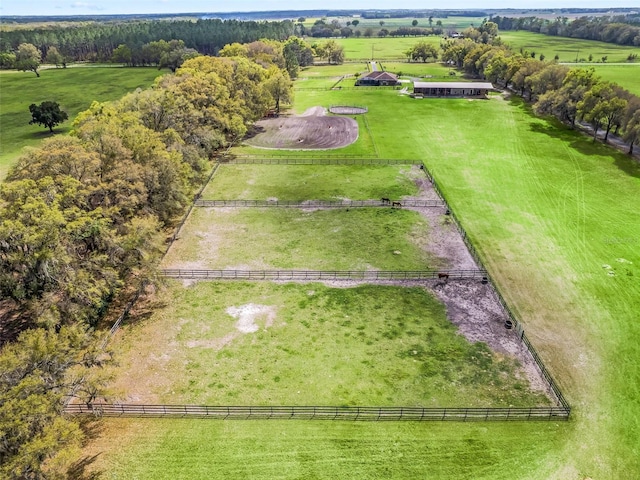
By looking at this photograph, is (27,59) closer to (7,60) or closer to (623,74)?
(7,60)

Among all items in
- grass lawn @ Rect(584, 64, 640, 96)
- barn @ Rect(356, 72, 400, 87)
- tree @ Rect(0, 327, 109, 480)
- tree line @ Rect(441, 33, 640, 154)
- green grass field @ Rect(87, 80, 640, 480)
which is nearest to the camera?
tree @ Rect(0, 327, 109, 480)

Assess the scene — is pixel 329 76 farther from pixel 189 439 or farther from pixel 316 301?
pixel 189 439

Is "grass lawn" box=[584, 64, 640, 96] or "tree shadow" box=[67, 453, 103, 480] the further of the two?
"grass lawn" box=[584, 64, 640, 96]

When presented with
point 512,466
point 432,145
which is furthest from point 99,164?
point 432,145

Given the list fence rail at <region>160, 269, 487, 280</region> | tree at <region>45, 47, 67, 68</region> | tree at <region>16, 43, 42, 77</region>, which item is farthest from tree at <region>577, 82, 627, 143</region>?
tree at <region>45, 47, 67, 68</region>

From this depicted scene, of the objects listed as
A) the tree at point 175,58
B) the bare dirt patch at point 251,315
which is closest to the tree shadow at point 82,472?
the bare dirt patch at point 251,315

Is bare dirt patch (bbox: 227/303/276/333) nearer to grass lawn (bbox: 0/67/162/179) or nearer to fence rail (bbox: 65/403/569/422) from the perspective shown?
fence rail (bbox: 65/403/569/422)

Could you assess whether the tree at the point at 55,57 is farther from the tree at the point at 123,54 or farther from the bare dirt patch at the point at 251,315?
the bare dirt patch at the point at 251,315
